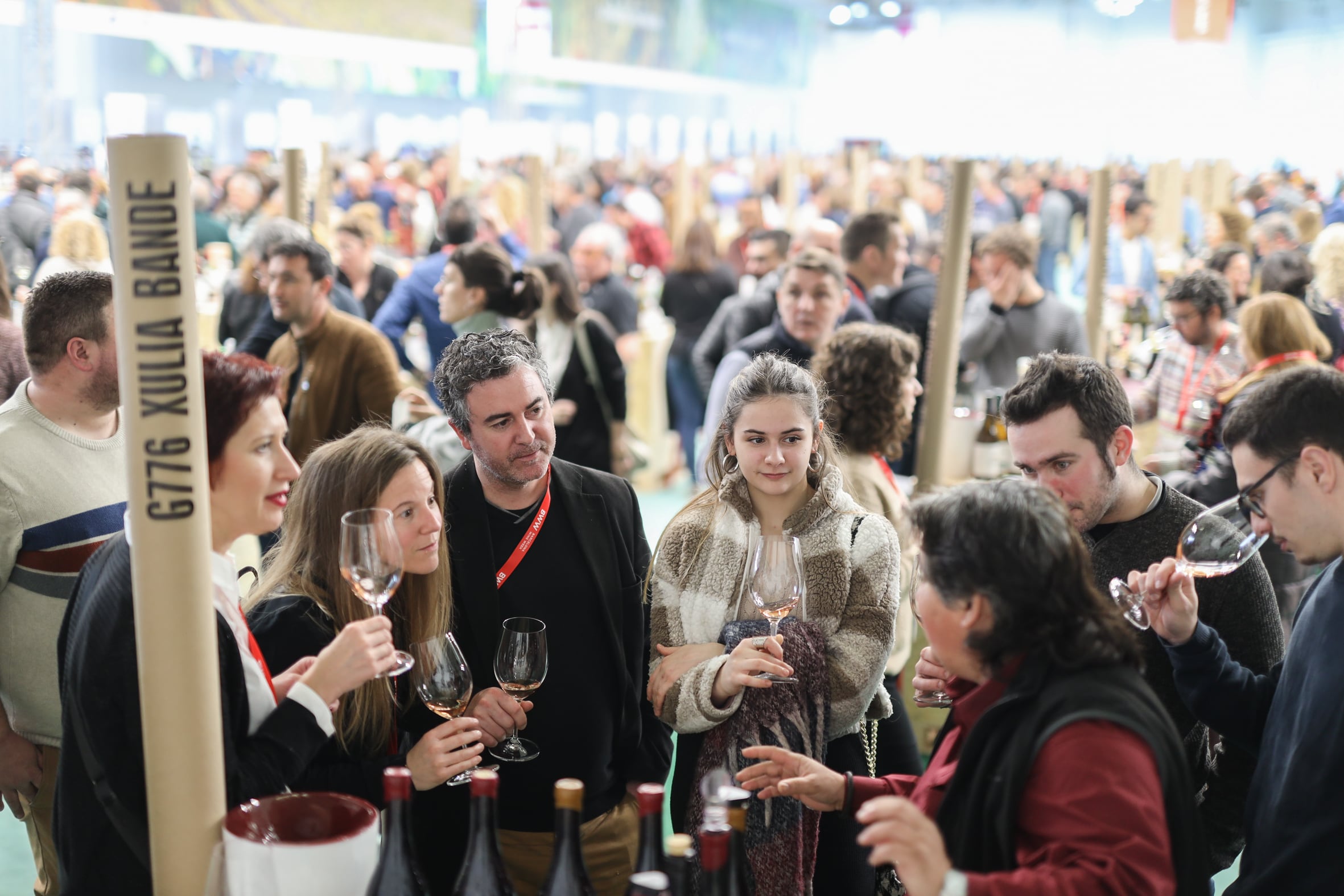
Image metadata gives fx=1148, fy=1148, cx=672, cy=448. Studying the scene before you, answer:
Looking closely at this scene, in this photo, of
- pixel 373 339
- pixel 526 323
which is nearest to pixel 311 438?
pixel 373 339

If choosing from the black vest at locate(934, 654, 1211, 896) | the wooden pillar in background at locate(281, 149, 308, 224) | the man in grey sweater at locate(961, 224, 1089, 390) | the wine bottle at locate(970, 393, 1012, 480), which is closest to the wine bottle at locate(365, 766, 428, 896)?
the black vest at locate(934, 654, 1211, 896)

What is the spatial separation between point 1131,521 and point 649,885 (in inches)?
51.5

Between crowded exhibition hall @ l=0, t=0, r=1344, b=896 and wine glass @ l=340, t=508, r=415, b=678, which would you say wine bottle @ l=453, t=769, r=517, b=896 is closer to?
crowded exhibition hall @ l=0, t=0, r=1344, b=896

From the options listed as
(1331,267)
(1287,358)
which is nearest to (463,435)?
(1287,358)

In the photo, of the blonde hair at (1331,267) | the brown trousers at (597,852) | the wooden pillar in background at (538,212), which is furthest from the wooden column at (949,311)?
the wooden pillar in background at (538,212)

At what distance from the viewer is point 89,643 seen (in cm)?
143

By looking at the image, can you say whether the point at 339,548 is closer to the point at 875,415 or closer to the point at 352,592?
the point at 352,592

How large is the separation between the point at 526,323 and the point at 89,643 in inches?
133

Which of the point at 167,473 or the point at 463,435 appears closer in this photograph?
the point at 167,473

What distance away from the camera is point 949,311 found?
3.71 m

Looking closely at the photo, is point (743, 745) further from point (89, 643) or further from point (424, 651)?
point (89, 643)

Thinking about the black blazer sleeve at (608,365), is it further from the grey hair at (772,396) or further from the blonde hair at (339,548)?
the blonde hair at (339,548)

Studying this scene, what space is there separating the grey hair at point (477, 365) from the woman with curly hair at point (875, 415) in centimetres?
105

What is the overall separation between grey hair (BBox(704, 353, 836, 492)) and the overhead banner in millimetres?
9772
